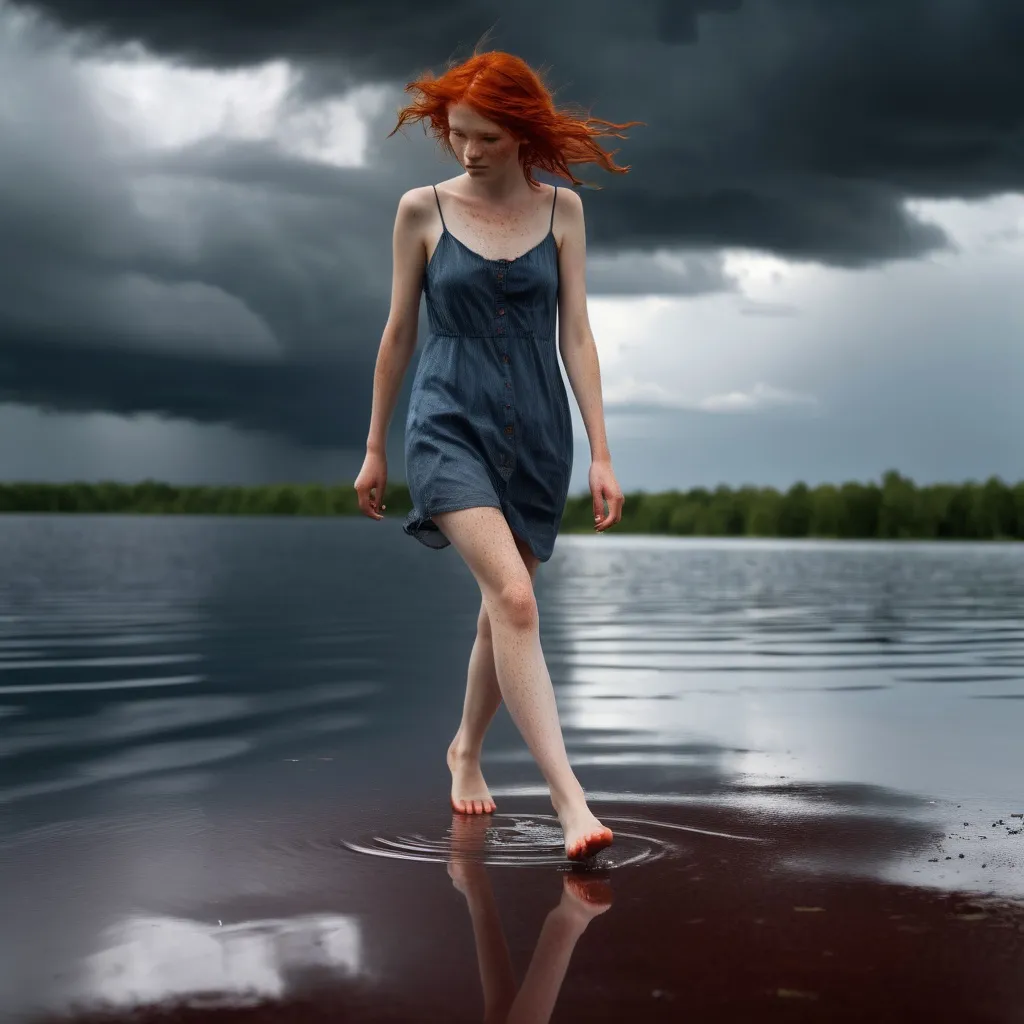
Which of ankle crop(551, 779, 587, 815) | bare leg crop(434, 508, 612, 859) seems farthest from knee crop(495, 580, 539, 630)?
ankle crop(551, 779, 587, 815)

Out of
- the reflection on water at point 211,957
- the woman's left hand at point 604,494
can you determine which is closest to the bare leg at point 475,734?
the woman's left hand at point 604,494

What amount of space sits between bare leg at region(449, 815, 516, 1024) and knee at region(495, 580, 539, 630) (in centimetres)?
74

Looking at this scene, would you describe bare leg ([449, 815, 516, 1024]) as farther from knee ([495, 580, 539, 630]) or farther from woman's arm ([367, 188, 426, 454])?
woman's arm ([367, 188, 426, 454])

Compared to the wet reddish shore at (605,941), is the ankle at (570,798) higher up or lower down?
higher up

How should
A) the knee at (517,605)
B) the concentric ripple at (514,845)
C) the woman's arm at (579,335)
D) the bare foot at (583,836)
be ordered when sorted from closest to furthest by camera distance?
the bare foot at (583,836) < the concentric ripple at (514,845) < the knee at (517,605) < the woman's arm at (579,335)

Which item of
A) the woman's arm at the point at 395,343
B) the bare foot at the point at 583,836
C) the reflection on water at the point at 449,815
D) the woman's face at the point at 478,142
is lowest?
the reflection on water at the point at 449,815

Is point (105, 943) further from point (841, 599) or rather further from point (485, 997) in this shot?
point (841, 599)

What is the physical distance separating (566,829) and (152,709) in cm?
468

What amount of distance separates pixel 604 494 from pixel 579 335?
2.03 feet

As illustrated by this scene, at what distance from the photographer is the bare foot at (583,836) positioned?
449cm

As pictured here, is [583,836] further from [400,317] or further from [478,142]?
[478,142]

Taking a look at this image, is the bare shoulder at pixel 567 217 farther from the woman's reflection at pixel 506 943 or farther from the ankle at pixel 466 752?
the woman's reflection at pixel 506 943

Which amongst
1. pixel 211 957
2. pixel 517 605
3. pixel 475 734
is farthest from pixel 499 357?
pixel 211 957

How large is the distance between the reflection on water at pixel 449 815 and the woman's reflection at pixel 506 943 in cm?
4
